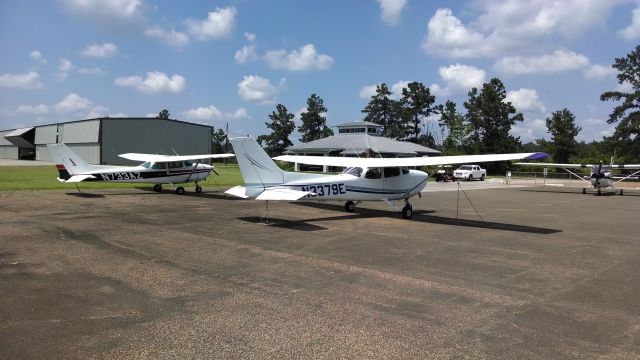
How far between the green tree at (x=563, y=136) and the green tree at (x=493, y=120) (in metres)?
5.55

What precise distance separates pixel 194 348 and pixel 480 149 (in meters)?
78.7

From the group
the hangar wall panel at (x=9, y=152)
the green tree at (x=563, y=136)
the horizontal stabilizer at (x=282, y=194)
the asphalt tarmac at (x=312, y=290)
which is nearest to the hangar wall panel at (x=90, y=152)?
the hangar wall panel at (x=9, y=152)

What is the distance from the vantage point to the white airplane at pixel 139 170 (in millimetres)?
22031

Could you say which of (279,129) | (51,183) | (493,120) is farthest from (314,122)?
(51,183)

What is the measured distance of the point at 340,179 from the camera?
15.5m

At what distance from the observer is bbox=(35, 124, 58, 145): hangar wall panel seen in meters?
78.8

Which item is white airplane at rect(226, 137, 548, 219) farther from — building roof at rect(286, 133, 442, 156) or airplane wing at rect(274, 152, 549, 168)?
building roof at rect(286, 133, 442, 156)

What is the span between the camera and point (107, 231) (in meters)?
12.0

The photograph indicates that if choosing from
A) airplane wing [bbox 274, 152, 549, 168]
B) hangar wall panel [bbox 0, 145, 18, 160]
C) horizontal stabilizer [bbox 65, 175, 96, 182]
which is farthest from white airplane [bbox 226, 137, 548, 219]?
hangar wall panel [bbox 0, 145, 18, 160]

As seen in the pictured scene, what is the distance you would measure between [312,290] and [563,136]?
81347 millimetres

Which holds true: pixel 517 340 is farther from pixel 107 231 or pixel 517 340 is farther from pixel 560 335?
pixel 107 231

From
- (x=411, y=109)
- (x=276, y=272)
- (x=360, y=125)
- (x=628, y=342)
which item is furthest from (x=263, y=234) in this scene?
(x=411, y=109)

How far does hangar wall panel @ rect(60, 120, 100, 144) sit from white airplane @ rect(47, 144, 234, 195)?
40.5 metres

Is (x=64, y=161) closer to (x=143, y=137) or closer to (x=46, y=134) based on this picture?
(x=143, y=137)
